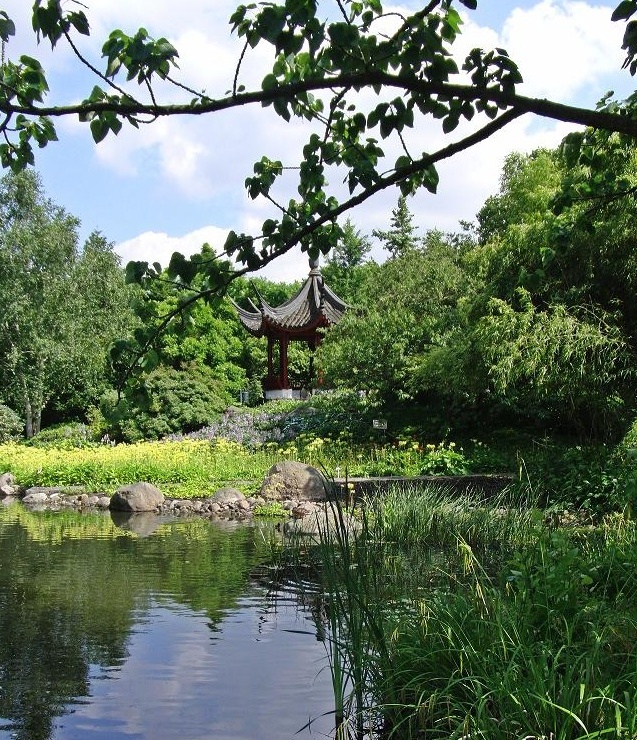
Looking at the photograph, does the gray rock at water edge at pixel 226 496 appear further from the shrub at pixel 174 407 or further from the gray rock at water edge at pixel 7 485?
the shrub at pixel 174 407

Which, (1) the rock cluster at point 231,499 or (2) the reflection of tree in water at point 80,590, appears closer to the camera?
(2) the reflection of tree in water at point 80,590

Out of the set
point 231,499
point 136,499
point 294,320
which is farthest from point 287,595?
point 294,320

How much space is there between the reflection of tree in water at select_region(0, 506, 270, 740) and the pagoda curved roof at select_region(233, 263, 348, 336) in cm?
1377

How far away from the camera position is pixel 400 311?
635 inches

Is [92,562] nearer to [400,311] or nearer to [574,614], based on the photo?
[574,614]

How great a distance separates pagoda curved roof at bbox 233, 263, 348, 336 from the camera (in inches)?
965

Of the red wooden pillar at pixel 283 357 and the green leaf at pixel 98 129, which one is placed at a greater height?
the red wooden pillar at pixel 283 357

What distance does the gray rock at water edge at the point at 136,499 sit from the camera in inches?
487

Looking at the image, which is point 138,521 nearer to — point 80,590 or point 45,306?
point 80,590

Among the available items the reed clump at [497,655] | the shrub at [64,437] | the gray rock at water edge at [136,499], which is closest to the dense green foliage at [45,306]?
the shrub at [64,437]

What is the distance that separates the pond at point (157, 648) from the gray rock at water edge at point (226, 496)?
10.9ft

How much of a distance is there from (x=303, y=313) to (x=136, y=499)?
44.0ft

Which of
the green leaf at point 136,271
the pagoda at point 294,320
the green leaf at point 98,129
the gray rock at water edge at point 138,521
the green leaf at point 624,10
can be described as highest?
the pagoda at point 294,320

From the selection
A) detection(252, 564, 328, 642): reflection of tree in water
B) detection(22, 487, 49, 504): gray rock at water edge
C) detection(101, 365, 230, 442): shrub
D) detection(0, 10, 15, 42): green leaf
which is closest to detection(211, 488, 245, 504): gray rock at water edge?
detection(22, 487, 49, 504): gray rock at water edge
